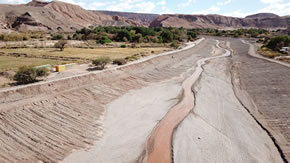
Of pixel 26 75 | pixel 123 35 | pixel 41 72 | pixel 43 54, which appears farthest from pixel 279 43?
pixel 26 75

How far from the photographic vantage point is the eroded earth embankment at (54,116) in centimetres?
1294

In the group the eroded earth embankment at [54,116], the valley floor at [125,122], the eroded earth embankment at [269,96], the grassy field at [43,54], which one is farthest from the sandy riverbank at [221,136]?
the grassy field at [43,54]

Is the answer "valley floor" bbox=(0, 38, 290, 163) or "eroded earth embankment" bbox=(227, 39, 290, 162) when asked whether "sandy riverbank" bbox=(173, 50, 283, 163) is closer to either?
"valley floor" bbox=(0, 38, 290, 163)

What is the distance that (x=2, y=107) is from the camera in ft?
52.0

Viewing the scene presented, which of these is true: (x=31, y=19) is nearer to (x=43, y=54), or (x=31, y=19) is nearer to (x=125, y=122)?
(x=43, y=54)

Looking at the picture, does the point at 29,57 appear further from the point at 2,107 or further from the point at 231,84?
the point at 231,84

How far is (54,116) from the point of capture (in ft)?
55.2

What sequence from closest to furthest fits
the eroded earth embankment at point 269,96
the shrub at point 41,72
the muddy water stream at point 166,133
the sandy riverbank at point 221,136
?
the muddy water stream at point 166,133, the sandy riverbank at point 221,136, the eroded earth embankment at point 269,96, the shrub at point 41,72

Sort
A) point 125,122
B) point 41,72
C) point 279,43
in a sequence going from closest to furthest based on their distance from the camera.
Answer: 1. point 125,122
2. point 41,72
3. point 279,43

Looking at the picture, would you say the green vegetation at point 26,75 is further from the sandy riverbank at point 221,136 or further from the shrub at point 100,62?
the sandy riverbank at point 221,136

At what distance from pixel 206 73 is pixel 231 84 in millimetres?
5903

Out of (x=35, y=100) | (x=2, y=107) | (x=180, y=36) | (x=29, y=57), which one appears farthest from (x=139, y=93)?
(x=180, y=36)

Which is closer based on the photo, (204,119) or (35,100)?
(35,100)

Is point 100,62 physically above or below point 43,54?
below
